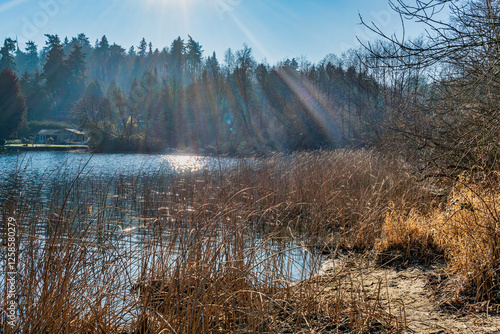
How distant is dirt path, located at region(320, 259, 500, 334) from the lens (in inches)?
95.6

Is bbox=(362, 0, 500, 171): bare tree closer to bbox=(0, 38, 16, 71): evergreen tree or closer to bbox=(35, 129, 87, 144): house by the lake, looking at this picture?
bbox=(35, 129, 87, 144): house by the lake

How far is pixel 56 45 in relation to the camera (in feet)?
183

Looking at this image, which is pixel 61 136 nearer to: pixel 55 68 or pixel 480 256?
pixel 55 68

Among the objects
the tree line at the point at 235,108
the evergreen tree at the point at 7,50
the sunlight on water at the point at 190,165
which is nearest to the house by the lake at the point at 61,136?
the tree line at the point at 235,108

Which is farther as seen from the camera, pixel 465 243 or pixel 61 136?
pixel 61 136

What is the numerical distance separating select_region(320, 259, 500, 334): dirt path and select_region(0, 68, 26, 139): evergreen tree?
43030 millimetres

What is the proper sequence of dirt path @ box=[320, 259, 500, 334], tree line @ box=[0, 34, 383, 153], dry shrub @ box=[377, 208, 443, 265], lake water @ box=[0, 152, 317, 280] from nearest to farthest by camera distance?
dirt path @ box=[320, 259, 500, 334] < lake water @ box=[0, 152, 317, 280] < dry shrub @ box=[377, 208, 443, 265] < tree line @ box=[0, 34, 383, 153]

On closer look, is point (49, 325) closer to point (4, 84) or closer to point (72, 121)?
point (4, 84)

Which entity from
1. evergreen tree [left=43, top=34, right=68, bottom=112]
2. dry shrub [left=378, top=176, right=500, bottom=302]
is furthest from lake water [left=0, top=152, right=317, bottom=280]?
evergreen tree [left=43, top=34, right=68, bottom=112]

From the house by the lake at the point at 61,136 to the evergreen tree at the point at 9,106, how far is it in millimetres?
11184

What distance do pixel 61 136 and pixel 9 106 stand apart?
47.7 ft

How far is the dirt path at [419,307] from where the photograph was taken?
243cm

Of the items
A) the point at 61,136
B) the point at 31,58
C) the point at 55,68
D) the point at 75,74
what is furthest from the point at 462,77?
the point at 31,58

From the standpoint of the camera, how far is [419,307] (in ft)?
9.44
